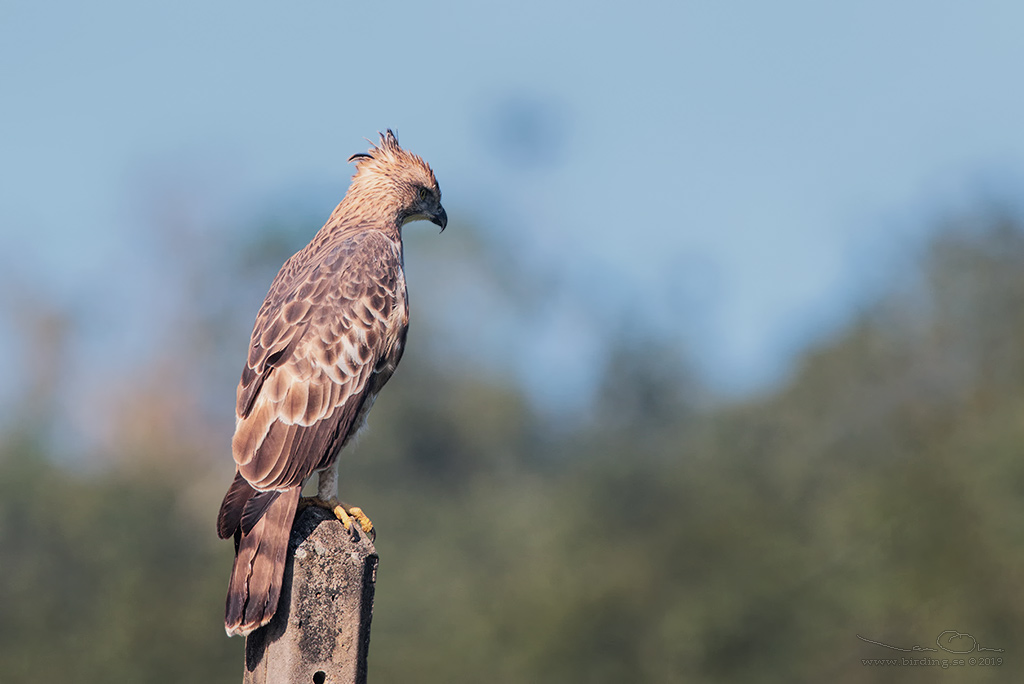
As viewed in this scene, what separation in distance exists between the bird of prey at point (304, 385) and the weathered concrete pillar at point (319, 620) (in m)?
0.11

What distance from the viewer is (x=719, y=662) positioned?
86.5ft

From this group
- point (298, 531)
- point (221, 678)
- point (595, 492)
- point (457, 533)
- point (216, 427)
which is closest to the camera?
point (298, 531)

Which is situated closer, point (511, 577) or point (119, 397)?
point (511, 577)

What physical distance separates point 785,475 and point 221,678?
657 inches

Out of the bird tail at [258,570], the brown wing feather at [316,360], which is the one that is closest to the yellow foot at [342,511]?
the brown wing feather at [316,360]

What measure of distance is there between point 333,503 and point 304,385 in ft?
2.01

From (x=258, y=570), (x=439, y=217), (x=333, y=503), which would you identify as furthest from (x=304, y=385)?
(x=439, y=217)

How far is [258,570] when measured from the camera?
5.76 metres

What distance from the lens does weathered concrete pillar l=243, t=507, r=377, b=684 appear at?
5.73m

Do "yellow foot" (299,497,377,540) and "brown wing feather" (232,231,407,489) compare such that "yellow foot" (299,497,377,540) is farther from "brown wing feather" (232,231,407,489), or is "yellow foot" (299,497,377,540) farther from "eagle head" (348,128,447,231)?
"eagle head" (348,128,447,231)

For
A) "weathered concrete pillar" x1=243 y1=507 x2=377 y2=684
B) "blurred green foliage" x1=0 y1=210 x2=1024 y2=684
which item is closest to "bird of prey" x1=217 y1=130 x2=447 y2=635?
"weathered concrete pillar" x1=243 y1=507 x2=377 y2=684

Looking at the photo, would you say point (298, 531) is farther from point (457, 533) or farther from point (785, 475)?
point (457, 533)

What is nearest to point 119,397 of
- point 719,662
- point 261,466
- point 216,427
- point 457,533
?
point 216,427
